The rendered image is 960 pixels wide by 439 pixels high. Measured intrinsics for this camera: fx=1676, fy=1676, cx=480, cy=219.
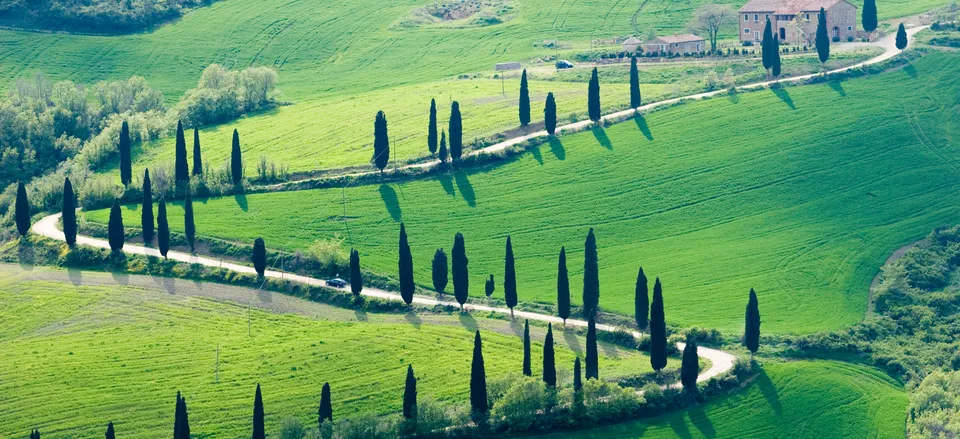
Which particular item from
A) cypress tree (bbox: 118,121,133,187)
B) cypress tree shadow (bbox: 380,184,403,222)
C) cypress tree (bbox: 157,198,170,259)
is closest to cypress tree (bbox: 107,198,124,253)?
cypress tree (bbox: 157,198,170,259)

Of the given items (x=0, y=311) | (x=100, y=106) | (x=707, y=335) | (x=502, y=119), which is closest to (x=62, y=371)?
(x=0, y=311)

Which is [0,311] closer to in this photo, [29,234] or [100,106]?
[29,234]

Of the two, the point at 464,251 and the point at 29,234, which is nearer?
the point at 464,251

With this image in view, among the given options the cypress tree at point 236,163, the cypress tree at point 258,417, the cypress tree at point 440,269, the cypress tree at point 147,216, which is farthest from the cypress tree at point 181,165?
the cypress tree at point 258,417

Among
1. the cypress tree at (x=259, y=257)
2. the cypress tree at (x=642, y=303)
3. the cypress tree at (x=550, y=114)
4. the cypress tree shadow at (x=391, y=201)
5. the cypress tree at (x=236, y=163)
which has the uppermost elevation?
the cypress tree at (x=550, y=114)

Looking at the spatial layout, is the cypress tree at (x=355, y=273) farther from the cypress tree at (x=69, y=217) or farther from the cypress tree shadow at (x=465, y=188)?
the cypress tree at (x=69, y=217)
